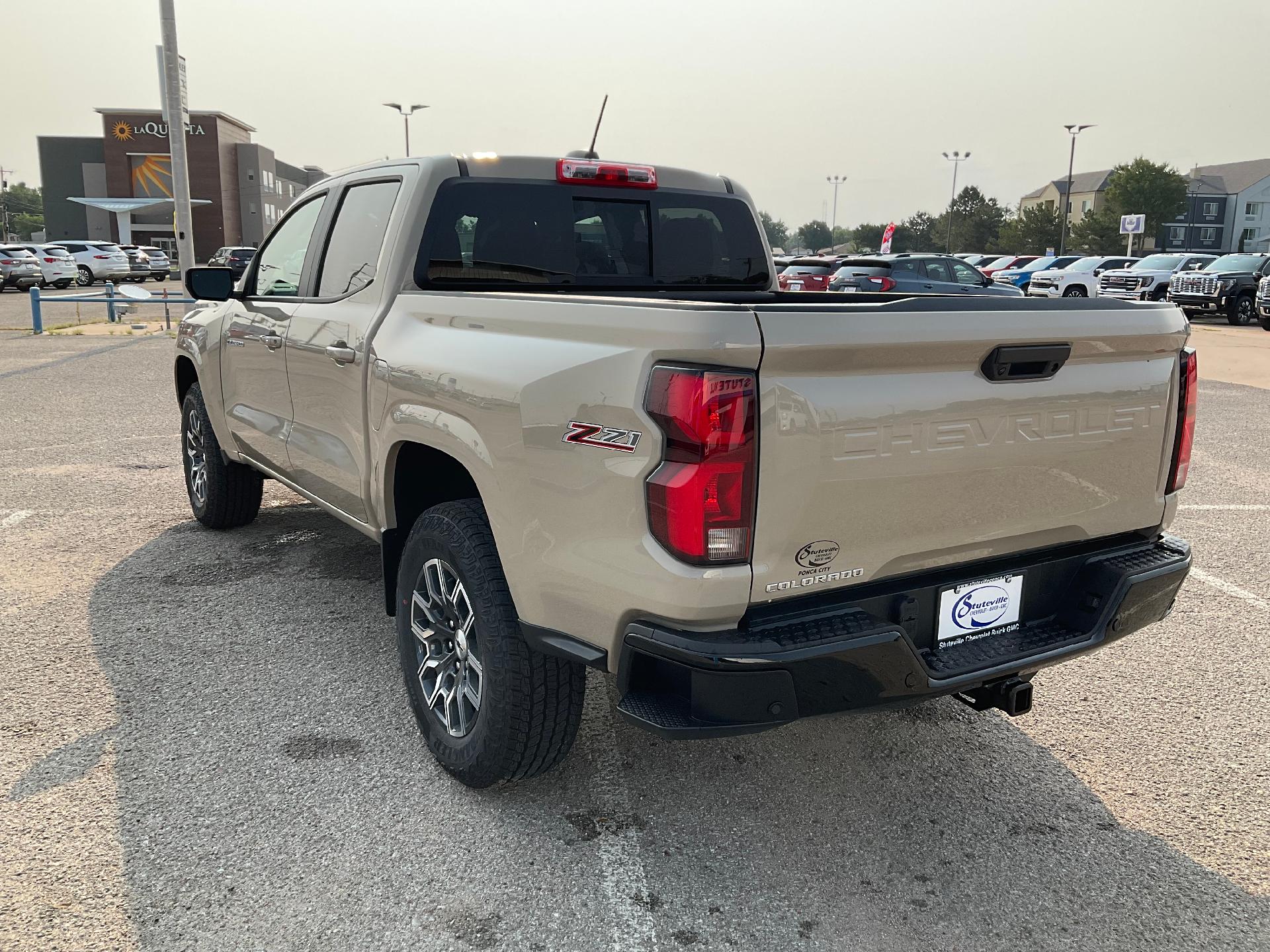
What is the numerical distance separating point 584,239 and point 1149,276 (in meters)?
29.3

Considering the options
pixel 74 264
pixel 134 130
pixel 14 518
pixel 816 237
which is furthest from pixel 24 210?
pixel 14 518

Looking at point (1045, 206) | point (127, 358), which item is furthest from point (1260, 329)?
point (1045, 206)

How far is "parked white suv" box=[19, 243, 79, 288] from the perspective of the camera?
3425 cm

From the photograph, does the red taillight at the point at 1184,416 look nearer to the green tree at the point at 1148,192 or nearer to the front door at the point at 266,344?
the front door at the point at 266,344

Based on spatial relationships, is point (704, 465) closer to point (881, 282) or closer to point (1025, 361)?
point (1025, 361)

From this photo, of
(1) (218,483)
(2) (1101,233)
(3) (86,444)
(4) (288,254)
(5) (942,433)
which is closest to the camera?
(5) (942,433)

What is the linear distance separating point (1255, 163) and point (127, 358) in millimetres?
124236

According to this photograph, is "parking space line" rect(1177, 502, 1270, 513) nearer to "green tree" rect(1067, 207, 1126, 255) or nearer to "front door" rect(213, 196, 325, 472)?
"front door" rect(213, 196, 325, 472)

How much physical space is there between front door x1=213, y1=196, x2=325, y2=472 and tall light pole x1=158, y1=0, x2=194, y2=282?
585 inches

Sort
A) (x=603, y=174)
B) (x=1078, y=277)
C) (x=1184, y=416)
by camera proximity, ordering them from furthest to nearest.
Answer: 1. (x=1078, y=277)
2. (x=603, y=174)
3. (x=1184, y=416)

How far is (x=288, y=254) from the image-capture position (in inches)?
185

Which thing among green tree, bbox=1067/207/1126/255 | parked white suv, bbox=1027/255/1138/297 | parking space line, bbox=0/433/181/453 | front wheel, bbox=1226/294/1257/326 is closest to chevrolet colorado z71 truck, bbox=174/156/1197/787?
parking space line, bbox=0/433/181/453

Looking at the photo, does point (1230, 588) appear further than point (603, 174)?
Yes

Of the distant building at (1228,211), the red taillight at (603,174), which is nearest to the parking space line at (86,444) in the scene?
the red taillight at (603,174)
